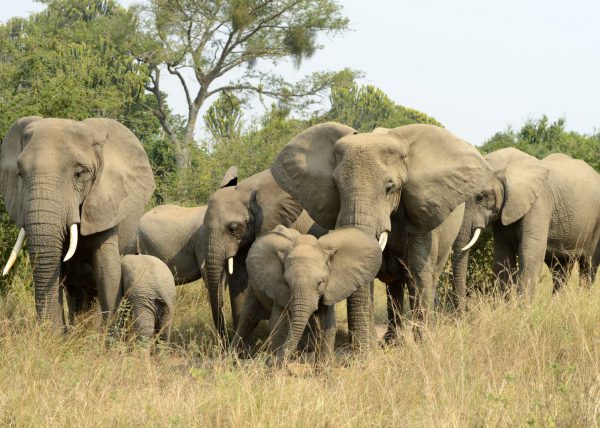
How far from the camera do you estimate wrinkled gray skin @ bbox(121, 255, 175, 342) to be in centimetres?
773

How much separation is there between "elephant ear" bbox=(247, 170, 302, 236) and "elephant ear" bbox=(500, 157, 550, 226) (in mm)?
1995

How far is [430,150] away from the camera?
8234 millimetres

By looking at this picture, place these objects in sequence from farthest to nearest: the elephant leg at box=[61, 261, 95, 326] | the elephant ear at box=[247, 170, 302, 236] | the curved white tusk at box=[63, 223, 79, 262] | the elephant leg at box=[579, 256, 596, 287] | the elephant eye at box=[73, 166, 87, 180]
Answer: the elephant leg at box=[579, 256, 596, 287] < the elephant ear at box=[247, 170, 302, 236] < the elephant leg at box=[61, 261, 95, 326] < the elephant eye at box=[73, 166, 87, 180] < the curved white tusk at box=[63, 223, 79, 262]

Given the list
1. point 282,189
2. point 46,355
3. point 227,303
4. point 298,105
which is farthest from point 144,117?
point 46,355

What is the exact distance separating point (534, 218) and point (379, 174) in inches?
123

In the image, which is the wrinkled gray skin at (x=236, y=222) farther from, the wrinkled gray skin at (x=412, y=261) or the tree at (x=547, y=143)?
the tree at (x=547, y=143)

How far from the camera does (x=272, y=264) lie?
24.6 feet

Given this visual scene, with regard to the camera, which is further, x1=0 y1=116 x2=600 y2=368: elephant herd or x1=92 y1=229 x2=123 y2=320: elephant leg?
x1=92 y1=229 x2=123 y2=320: elephant leg

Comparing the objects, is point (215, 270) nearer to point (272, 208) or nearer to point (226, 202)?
point (226, 202)

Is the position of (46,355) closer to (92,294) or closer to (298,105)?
(92,294)

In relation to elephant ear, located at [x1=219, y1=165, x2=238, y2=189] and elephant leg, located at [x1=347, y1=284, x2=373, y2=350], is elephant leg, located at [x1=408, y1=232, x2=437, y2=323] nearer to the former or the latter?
elephant leg, located at [x1=347, y1=284, x2=373, y2=350]

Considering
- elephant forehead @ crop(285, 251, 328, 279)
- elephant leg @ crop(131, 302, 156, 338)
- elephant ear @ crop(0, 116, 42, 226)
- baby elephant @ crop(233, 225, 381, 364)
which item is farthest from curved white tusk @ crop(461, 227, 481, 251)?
elephant ear @ crop(0, 116, 42, 226)

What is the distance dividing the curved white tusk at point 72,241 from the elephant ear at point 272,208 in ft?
7.59

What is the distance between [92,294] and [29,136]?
1.53 m
